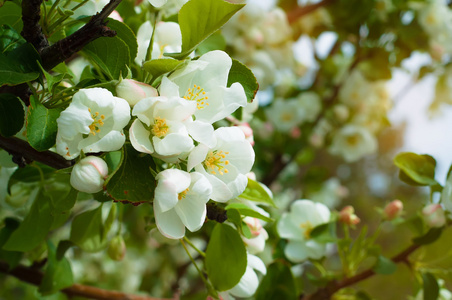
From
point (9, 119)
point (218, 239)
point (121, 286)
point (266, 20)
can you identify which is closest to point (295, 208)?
point (218, 239)

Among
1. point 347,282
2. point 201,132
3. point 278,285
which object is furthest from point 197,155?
point 347,282

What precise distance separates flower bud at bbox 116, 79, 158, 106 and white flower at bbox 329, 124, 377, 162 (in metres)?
1.29

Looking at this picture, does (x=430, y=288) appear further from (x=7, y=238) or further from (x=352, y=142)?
(x=352, y=142)

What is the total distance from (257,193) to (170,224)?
6.6 inches

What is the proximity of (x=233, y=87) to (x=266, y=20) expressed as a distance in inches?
39.3

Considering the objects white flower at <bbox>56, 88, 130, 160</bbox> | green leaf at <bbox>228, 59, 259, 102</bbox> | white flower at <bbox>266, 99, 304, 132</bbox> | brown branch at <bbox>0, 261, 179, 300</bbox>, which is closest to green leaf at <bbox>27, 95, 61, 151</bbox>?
white flower at <bbox>56, 88, 130, 160</bbox>

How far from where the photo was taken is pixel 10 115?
47 centimetres

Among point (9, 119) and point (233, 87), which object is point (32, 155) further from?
point (233, 87)

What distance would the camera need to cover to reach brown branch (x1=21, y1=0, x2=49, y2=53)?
442 millimetres

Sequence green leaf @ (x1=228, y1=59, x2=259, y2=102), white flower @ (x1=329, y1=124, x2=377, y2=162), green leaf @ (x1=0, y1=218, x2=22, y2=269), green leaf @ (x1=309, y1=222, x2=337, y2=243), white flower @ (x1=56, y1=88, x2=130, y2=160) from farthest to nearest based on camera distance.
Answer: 1. white flower @ (x1=329, y1=124, x2=377, y2=162)
2. green leaf @ (x1=309, y1=222, x2=337, y2=243)
3. green leaf @ (x1=0, y1=218, x2=22, y2=269)
4. green leaf @ (x1=228, y1=59, x2=259, y2=102)
5. white flower @ (x1=56, y1=88, x2=130, y2=160)

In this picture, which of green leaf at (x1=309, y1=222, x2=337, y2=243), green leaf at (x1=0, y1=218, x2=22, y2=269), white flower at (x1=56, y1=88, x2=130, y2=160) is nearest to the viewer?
→ white flower at (x1=56, y1=88, x2=130, y2=160)

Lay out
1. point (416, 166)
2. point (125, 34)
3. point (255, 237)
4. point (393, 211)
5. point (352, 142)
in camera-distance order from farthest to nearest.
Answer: point (352, 142), point (393, 211), point (416, 166), point (255, 237), point (125, 34)

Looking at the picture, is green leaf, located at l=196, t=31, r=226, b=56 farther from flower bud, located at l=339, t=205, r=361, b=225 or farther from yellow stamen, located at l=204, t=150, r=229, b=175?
flower bud, located at l=339, t=205, r=361, b=225

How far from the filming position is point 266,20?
55.6 inches
